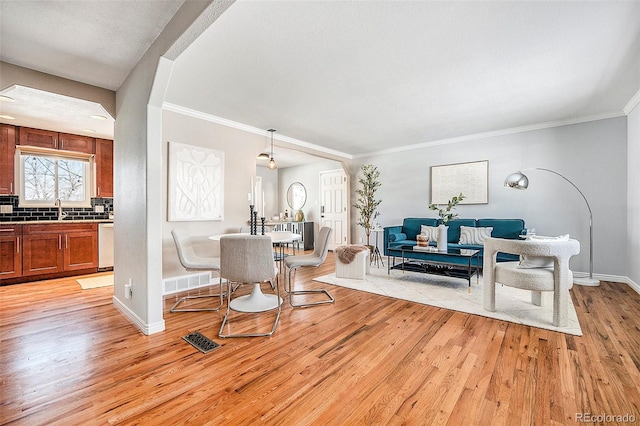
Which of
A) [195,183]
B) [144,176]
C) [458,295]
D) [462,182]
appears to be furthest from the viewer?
[462,182]

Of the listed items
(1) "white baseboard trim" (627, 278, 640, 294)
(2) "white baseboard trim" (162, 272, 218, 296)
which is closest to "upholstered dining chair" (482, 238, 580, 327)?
(1) "white baseboard trim" (627, 278, 640, 294)

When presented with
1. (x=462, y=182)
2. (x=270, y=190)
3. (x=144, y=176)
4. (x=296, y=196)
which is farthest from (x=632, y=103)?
(x=270, y=190)

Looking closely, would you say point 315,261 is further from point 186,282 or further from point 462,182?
point 462,182

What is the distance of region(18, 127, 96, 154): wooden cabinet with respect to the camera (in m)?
4.38

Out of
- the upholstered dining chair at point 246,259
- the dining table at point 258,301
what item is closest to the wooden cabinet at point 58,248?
the dining table at point 258,301

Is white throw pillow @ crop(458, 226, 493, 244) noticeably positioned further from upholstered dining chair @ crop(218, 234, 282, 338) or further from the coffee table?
upholstered dining chair @ crop(218, 234, 282, 338)

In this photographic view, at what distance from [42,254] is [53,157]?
1743mm

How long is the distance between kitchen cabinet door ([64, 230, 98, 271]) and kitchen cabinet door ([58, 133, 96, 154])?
1449 mm

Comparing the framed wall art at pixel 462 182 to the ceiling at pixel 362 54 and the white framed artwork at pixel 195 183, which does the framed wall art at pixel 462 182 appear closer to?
the ceiling at pixel 362 54

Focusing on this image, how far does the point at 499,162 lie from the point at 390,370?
4.69 m

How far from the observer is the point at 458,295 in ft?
11.5

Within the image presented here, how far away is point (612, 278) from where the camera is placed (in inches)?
164

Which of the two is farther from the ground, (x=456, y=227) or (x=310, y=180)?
(x=310, y=180)

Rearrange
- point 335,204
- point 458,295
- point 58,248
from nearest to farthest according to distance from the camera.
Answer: point 458,295
point 58,248
point 335,204
